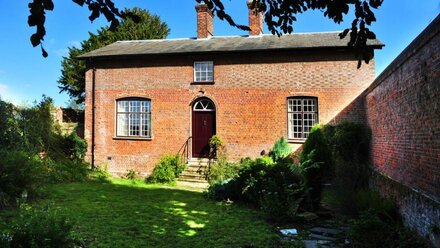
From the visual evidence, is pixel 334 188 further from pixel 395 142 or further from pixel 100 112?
pixel 100 112

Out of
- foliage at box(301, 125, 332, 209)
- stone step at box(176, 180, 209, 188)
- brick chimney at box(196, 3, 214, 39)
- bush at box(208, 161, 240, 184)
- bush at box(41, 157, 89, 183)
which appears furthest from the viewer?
brick chimney at box(196, 3, 214, 39)

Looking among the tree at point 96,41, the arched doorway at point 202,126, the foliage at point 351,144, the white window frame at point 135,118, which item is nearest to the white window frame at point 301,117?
the foliage at point 351,144

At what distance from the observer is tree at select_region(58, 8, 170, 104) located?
3005 centimetres

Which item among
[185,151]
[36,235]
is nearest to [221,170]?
[185,151]

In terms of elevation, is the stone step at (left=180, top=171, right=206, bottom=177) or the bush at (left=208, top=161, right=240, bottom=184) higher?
the bush at (left=208, top=161, right=240, bottom=184)

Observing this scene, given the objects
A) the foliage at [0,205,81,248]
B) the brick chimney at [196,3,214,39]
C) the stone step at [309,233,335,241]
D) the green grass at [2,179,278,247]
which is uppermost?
the brick chimney at [196,3,214,39]

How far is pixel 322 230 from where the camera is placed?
7.53 meters

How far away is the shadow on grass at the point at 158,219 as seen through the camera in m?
6.56

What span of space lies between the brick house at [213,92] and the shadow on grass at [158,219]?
458 cm

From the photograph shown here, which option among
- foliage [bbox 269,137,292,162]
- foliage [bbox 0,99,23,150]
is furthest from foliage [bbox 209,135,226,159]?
foliage [bbox 0,99,23,150]

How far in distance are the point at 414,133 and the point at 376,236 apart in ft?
7.20

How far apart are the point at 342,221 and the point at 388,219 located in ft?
4.11

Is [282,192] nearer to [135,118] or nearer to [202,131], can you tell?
[202,131]

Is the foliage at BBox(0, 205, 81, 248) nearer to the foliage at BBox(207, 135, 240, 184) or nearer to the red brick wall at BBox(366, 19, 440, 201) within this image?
the red brick wall at BBox(366, 19, 440, 201)
